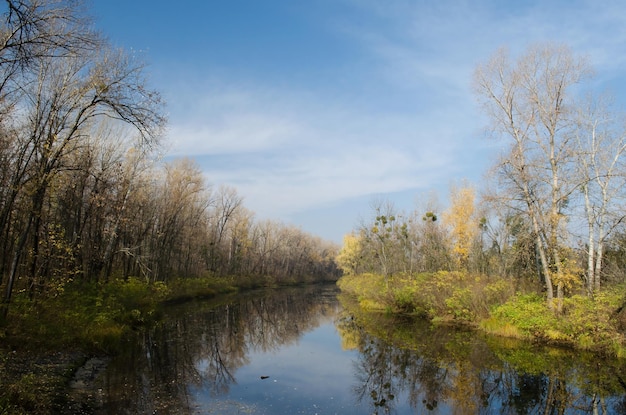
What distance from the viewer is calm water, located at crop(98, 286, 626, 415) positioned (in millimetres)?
10398

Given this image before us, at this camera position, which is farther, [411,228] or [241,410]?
[411,228]

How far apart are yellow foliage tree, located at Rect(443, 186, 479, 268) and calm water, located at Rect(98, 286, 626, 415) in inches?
706

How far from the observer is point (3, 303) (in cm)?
1194

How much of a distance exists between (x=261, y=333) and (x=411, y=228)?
82.4 feet

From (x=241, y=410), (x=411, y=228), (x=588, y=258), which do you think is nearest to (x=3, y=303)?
(x=241, y=410)

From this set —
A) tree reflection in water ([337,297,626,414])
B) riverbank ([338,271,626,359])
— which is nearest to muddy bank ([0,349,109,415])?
tree reflection in water ([337,297,626,414])

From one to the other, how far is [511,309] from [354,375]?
32.5 ft

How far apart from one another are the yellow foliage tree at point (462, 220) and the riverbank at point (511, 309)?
1095 cm

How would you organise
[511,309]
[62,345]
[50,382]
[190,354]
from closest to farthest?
1. [50,382]
2. [62,345]
3. [190,354]
4. [511,309]

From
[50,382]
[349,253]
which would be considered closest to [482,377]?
[50,382]

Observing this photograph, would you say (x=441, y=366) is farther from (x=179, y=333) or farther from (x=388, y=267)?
(x=388, y=267)

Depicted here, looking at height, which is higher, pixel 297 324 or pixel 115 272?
pixel 115 272

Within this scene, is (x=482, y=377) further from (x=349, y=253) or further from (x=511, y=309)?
(x=349, y=253)

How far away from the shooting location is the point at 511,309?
62.8 feet
